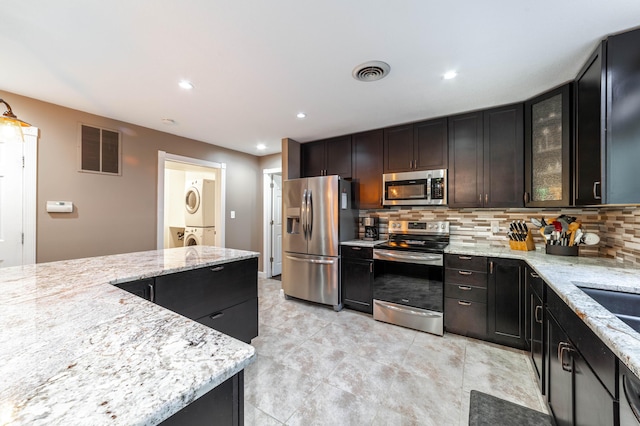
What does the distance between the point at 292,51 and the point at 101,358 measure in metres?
1.87

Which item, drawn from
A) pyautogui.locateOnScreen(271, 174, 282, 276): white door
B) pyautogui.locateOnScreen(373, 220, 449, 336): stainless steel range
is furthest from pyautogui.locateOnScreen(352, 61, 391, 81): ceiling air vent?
pyautogui.locateOnScreen(271, 174, 282, 276): white door

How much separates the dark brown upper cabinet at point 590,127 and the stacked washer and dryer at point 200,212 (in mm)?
5045

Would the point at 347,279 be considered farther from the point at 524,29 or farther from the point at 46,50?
the point at 46,50

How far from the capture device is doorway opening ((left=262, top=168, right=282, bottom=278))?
465 centimetres

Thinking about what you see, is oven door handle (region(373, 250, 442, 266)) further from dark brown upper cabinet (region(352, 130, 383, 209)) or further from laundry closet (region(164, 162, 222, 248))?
laundry closet (region(164, 162, 222, 248))

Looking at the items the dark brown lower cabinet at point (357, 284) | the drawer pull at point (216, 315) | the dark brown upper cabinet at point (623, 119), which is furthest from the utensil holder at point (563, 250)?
the drawer pull at point (216, 315)

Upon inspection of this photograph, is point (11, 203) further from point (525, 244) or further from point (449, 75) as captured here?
point (525, 244)

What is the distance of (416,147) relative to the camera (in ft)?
9.85

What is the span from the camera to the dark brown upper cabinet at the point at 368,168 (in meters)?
3.26

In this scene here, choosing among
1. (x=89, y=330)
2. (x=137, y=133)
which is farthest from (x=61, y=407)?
(x=137, y=133)

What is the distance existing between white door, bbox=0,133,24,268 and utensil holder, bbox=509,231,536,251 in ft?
15.8

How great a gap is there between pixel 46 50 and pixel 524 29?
10.2 feet

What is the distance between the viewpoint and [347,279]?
318 cm

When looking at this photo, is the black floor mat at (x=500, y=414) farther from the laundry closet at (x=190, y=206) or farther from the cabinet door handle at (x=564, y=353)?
the laundry closet at (x=190, y=206)
